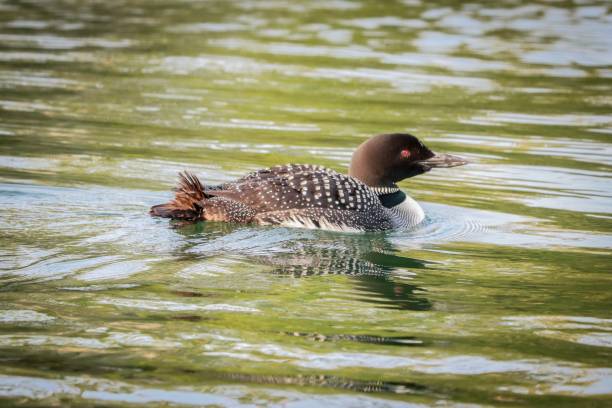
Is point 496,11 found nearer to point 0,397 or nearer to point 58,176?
point 58,176

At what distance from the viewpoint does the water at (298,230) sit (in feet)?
15.4

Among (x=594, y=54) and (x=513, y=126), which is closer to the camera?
(x=513, y=126)

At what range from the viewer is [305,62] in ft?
46.4

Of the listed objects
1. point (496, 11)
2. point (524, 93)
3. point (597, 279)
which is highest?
point (496, 11)

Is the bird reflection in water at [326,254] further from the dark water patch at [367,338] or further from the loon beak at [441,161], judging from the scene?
the loon beak at [441,161]

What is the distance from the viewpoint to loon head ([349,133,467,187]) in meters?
8.14

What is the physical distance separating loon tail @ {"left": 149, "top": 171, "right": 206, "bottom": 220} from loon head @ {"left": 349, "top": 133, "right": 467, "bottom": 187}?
1.34 meters

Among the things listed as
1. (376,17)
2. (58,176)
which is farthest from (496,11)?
(58,176)

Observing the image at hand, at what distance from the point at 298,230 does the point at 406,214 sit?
0.88m

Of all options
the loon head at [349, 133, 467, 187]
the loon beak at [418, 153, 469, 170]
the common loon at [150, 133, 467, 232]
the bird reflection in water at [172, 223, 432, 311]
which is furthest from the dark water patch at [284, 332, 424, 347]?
the loon beak at [418, 153, 469, 170]

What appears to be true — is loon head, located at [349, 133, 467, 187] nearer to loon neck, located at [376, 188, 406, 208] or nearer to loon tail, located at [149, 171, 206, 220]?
loon neck, located at [376, 188, 406, 208]

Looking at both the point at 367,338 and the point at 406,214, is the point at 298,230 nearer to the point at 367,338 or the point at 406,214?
the point at 406,214

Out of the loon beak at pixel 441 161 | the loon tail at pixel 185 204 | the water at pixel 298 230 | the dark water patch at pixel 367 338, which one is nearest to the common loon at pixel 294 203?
the loon tail at pixel 185 204

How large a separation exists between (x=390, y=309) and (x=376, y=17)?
12.5 meters
